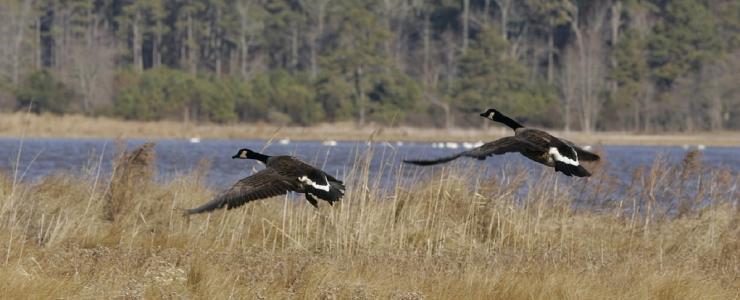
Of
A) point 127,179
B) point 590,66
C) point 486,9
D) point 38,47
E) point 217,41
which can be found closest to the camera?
point 127,179

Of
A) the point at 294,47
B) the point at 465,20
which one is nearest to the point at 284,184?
the point at 465,20

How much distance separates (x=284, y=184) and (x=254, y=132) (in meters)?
61.1

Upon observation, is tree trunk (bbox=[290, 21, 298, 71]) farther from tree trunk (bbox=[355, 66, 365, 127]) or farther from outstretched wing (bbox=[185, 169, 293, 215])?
outstretched wing (bbox=[185, 169, 293, 215])

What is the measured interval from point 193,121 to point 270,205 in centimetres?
6330

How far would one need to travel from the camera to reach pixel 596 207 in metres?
16.8

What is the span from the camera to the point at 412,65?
9550cm

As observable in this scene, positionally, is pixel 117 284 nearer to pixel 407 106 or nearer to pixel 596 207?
pixel 596 207

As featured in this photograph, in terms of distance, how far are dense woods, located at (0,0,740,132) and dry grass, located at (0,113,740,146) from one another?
1831mm

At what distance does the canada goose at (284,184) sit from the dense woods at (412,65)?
2574 inches

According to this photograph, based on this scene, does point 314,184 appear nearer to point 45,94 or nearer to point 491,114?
point 491,114

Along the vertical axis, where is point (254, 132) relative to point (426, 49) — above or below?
below

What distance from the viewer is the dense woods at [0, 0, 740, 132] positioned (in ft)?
261

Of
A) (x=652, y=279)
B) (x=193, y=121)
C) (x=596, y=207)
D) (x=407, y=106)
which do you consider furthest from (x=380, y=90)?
(x=652, y=279)

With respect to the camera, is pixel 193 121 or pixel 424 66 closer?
pixel 193 121
